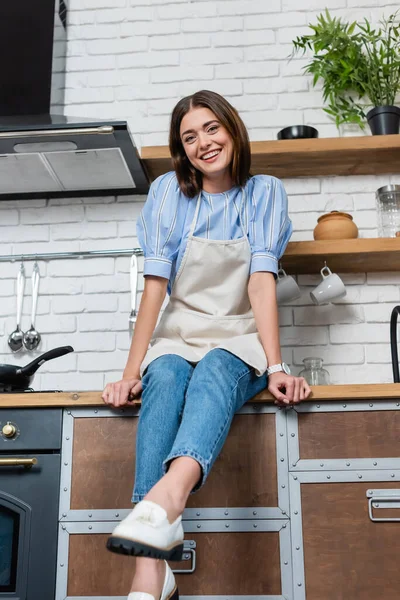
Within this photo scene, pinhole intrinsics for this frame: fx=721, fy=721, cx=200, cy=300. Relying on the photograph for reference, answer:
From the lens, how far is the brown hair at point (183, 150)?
6.19ft

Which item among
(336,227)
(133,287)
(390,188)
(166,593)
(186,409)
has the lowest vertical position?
(166,593)

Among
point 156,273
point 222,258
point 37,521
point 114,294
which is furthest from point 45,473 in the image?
point 114,294

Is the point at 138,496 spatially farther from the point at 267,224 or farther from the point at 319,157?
the point at 319,157

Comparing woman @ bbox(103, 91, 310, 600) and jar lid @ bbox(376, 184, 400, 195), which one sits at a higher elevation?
jar lid @ bbox(376, 184, 400, 195)

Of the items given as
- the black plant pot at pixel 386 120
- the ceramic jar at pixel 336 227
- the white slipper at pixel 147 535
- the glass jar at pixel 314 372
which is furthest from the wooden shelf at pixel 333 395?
the black plant pot at pixel 386 120

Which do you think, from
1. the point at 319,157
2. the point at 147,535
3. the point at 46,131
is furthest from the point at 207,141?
the point at 147,535

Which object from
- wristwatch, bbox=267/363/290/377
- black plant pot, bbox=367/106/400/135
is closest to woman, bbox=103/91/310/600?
wristwatch, bbox=267/363/290/377

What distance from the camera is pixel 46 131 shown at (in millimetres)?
2074

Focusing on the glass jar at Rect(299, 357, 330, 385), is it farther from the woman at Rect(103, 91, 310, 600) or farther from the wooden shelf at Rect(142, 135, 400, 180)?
the wooden shelf at Rect(142, 135, 400, 180)

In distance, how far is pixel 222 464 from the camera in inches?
66.2

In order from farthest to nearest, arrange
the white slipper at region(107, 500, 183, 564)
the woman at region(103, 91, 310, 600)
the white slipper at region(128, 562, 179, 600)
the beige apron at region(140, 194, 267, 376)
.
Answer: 1. the beige apron at region(140, 194, 267, 376)
2. the woman at region(103, 91, 310, 600)
3. the white slipper at region(128, 562, 179, 600)
4. the white slipper at region(107, 500, 183, 564)

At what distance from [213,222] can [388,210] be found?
744 mm

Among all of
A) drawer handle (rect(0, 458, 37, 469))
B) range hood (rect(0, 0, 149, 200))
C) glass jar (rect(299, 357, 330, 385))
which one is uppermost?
range hood (rect(0, 0, 149, 200))

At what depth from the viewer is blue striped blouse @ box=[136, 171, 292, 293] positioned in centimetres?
185
